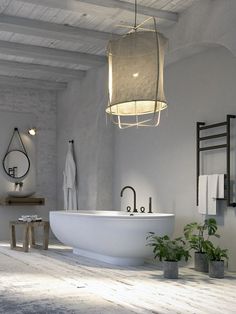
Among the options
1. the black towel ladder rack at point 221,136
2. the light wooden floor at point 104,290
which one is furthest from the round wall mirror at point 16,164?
the black towel ladder rack at point 221,136

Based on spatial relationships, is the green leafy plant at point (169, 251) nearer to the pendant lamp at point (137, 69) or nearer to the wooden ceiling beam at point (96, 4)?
the pendant lamp at point (137, 69)

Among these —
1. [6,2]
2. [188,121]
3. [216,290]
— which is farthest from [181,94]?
[216,290]

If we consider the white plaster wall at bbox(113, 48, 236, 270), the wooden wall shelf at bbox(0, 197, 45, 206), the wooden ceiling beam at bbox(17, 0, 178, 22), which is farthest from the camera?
the wooden wall shelf at bbox(0, 197, 45, 206)

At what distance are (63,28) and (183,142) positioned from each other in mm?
1981

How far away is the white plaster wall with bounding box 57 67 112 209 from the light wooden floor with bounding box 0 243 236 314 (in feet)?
6.61

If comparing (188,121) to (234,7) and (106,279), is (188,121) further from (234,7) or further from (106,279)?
(106,279)

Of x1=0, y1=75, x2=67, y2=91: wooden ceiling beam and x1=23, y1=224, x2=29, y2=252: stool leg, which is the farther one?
x1=0, y1=75, x2=67, y2=91: wooden ceiling beam

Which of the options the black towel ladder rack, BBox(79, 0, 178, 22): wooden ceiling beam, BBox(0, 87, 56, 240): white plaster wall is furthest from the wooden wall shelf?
BBox(79, 0, 178, 22): wooden ceiling beam

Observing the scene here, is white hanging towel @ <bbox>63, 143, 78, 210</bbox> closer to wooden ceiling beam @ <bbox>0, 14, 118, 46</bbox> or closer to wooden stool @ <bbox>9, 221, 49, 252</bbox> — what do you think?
wooden stool @ <bbox>9, 221, 49, 252</bbox>

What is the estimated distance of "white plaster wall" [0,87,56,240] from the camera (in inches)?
338

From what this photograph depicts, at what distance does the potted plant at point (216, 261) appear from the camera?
14.8 feet

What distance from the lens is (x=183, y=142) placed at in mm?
5766

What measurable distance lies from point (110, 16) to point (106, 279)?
2.81m

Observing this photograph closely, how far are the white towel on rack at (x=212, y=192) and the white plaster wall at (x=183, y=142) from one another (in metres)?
0.12
